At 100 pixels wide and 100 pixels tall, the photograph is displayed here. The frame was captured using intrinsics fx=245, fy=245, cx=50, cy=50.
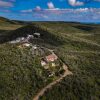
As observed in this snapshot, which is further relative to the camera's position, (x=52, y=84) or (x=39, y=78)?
(x=39, y=78)

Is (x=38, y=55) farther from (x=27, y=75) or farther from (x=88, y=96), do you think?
(x=88, y=96)

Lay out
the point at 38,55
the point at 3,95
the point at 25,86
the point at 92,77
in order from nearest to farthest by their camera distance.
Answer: the point at 3,95
the point at 25,86
the point at 92,77
the point at 38,55

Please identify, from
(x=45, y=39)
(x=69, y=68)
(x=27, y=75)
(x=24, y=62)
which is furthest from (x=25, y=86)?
(x=45, y=39)

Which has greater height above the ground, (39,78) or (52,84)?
(39,78)

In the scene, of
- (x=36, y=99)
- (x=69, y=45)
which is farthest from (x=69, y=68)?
(x=69, y=45)

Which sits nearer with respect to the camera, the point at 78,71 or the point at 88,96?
the point at 88,96

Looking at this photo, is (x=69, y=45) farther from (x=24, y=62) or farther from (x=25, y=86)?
(x=25, y=86)

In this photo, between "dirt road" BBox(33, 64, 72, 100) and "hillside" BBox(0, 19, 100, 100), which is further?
"hillside" BBox(0, 19, 100, 100)

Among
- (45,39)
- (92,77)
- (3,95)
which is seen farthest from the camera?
(45,39)

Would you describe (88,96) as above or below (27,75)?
below

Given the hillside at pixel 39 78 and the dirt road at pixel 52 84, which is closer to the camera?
the dirt road at pixel 52 84
